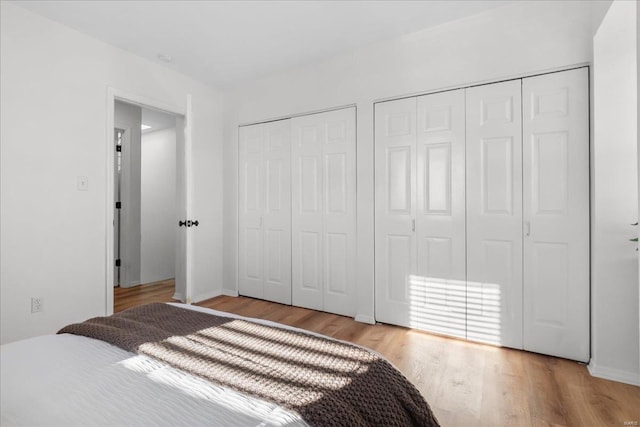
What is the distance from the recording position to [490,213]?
2629mm

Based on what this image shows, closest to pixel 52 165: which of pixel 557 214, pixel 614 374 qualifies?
pixel 557 214

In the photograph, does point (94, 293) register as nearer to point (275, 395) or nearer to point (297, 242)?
point (297, 242)

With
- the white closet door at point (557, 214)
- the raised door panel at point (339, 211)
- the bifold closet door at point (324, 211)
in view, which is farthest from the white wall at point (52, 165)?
the white closet door at point (557, 214)

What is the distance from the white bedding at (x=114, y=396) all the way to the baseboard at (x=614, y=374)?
2.36 m

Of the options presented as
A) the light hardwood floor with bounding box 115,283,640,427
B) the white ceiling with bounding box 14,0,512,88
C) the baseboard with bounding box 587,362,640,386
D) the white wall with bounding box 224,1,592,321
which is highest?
the white ceiling with bounding box 14,0,512,88

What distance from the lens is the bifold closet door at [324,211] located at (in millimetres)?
3328

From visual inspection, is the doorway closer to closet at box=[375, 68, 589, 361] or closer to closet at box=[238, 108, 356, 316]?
closet at box=[238, 108, 356, 316]

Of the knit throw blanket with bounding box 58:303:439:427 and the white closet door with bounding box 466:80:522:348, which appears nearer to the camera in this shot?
the knit throw blanket with bounding box 58:303:439:427

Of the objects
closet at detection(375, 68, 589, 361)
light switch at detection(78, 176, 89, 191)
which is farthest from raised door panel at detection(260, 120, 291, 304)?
light switch at detection(78, 176, 89, 191)

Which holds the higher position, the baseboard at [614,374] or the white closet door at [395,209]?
the white closet door at [395,209]

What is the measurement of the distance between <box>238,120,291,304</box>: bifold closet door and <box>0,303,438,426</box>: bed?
2.35m

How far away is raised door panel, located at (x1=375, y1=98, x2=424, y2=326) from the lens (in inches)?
117

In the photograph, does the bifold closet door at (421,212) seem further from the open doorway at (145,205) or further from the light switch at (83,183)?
the light switch at (83,183)

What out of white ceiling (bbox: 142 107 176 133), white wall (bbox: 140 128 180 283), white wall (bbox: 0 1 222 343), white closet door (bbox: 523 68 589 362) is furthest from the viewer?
white wall (bbox: 140 128 180 283)
